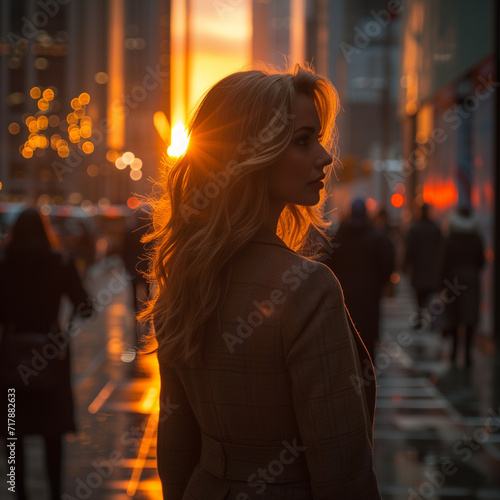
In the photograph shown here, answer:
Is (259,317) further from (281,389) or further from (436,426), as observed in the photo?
(436,426)

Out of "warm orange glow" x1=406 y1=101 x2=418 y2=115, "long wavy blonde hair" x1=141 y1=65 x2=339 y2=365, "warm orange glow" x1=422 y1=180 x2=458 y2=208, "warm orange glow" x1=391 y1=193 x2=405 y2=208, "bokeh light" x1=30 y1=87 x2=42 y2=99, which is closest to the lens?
"long wavy blonde hair" x1=141 y1=65 x2=339 y2=365

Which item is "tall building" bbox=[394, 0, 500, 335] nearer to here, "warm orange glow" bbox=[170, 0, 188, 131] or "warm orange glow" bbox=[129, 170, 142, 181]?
"warm orange glow" bbox=[170, 0, 188, 131]

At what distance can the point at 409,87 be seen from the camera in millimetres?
25656

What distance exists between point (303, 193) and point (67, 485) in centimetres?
440

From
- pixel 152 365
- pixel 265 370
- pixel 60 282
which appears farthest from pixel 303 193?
pixel 152 365

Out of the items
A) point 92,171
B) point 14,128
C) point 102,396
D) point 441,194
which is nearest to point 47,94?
point 14,128

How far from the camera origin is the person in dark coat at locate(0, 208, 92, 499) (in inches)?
208

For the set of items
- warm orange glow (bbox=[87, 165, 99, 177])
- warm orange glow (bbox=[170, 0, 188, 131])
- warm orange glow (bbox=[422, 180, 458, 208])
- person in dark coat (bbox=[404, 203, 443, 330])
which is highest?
warm orange glow (bbox=[170, 0, 188, 131])

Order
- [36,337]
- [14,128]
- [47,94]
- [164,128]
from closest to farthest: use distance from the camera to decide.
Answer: [36,337]
[164,128]
[14,128]
[47,94]

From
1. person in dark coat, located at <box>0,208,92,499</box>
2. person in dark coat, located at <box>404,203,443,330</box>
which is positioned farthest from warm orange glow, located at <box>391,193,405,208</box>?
person in dark coat, located at <box>0,208,92,499</box>

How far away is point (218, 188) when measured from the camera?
6.66 ft

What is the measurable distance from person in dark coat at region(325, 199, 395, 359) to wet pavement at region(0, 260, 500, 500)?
97 centimetres

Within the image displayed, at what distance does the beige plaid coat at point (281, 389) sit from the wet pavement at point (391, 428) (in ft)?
12.0

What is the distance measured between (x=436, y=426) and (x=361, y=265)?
1590 millimetres
